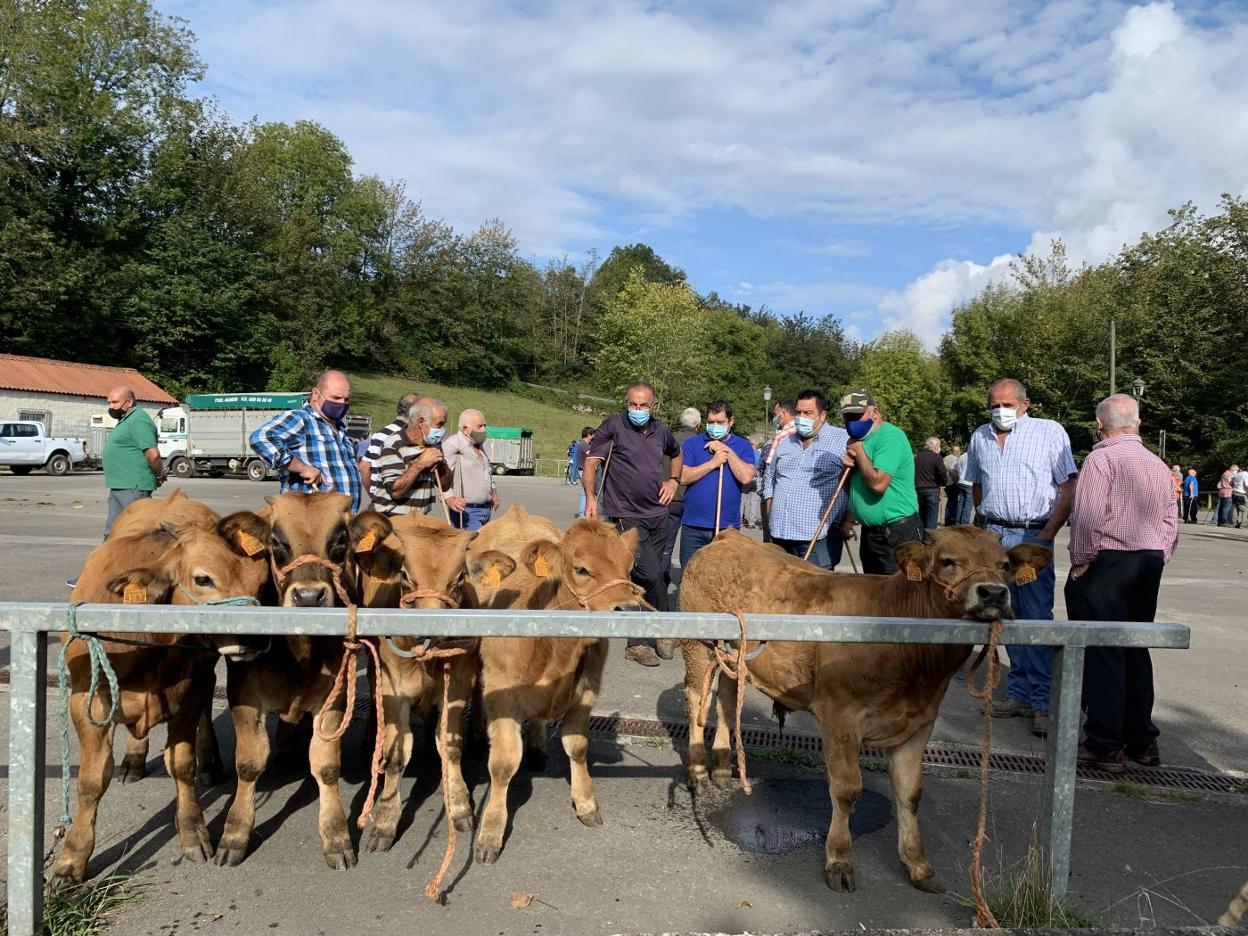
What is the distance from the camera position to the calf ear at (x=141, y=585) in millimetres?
3904

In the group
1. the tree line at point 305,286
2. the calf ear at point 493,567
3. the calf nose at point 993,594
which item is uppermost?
the tree line at point 305,286

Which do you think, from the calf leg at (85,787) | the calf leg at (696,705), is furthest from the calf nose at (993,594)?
the calf leg at (85,787)

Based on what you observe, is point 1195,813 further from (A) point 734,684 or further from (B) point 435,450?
(B) point 435,450

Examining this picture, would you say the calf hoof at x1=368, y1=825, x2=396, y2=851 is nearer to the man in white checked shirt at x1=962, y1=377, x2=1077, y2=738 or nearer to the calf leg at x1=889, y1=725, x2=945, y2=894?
the calf leg at x1=889, y1=725, x2=945, y2=894

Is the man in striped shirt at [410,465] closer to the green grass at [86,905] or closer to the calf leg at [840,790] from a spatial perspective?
the green grass at [86,905]

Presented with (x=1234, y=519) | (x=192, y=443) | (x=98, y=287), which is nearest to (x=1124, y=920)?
(x=1234, y=519)

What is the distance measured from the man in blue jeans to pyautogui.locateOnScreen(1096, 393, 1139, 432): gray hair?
3.24 meters

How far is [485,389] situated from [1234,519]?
52.7 m

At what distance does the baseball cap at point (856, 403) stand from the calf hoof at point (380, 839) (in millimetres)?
4544

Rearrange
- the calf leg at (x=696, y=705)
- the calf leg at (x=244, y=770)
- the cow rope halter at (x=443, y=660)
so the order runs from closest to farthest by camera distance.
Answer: the cow rope halter at (x=443, y=660) < the calf leg at (x=244, y=770) < the calf leg at (x=696, y=705)

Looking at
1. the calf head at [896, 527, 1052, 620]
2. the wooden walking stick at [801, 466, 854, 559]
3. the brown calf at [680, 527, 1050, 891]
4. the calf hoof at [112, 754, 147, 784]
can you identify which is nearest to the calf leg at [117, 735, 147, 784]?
the calf hoof at [112, 754, 147, 784]

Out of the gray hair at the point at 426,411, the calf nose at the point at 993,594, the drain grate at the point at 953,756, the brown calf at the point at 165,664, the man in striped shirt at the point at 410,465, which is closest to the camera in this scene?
the calf nose at the point at 993,594

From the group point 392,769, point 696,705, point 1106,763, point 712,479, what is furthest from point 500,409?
point 392,769

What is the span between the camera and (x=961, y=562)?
4.04 m
